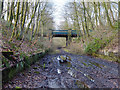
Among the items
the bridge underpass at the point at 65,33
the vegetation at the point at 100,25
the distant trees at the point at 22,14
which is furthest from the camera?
the bridge underpass at the point at 65,33

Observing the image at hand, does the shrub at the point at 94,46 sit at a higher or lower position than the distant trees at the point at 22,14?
lower

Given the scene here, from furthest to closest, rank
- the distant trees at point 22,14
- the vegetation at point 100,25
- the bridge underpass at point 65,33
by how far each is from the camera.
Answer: the bridge underpass at point 65,33 < the vegetation at point 100,25 < the distant trees at point 22,14

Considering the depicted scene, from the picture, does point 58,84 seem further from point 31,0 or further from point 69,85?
point 31,0

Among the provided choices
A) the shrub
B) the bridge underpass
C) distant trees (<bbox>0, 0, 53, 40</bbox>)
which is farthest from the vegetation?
the bridge underpass

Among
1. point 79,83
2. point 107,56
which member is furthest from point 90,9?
point 79,83

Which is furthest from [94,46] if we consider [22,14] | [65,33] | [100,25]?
[65,33]

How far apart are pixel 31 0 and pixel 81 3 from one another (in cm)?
614

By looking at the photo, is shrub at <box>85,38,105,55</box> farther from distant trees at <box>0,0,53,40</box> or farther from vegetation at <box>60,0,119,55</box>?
distant trees at <box>0,0,53,40</box>

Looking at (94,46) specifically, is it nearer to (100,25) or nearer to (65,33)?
(100,25)

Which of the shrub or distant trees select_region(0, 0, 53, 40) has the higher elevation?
distant trees select_region(0, 0, 53, 40)

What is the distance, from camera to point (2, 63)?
2.97m

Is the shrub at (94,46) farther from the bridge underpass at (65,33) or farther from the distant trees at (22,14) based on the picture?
the bridge underpass at (65,33)

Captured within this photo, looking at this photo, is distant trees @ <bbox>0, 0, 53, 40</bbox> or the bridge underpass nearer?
distant trees @ <bbox>0, 0, 53, 40</bbox>

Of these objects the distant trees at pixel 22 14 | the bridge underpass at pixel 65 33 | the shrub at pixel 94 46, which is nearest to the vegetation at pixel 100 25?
the shrub at pixel 94 46
